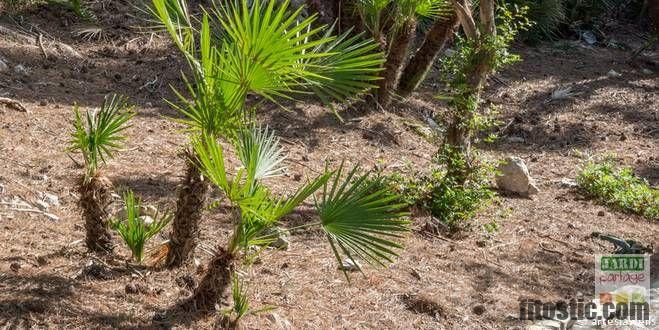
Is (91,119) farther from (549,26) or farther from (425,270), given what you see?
(549,26)

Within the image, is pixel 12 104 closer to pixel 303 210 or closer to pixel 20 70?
pixel 20 70

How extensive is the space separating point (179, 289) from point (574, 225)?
3604 millimetres

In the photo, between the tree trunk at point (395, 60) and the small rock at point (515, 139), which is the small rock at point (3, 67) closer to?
the tree trunk at point (395, 60)

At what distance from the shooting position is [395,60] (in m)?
8.11

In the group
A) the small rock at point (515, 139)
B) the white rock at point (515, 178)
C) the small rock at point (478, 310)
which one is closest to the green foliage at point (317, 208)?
the small rock at point (478, 310)

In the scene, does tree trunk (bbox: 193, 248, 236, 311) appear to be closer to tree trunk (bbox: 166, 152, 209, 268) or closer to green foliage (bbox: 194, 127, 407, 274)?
green foliage (bbox: 194, 127, 407, 274)

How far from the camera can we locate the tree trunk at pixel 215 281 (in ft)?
12.0

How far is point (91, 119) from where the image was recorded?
3809 millimetres

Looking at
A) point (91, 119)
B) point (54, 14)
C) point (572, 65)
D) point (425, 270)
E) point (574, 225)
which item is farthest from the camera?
point (572, 65)

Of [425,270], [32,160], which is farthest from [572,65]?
[32,160]

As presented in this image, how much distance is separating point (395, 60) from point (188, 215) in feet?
15.0

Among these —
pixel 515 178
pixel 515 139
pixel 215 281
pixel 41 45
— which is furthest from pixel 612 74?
pixel 215 281

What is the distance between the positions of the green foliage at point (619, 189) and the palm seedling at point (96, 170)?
175 inches

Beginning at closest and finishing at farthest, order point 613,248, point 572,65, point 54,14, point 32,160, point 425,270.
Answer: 1. point 425,270
2. point 32,160
3. point 613,248
4. point 54,14
5. point 572,65
